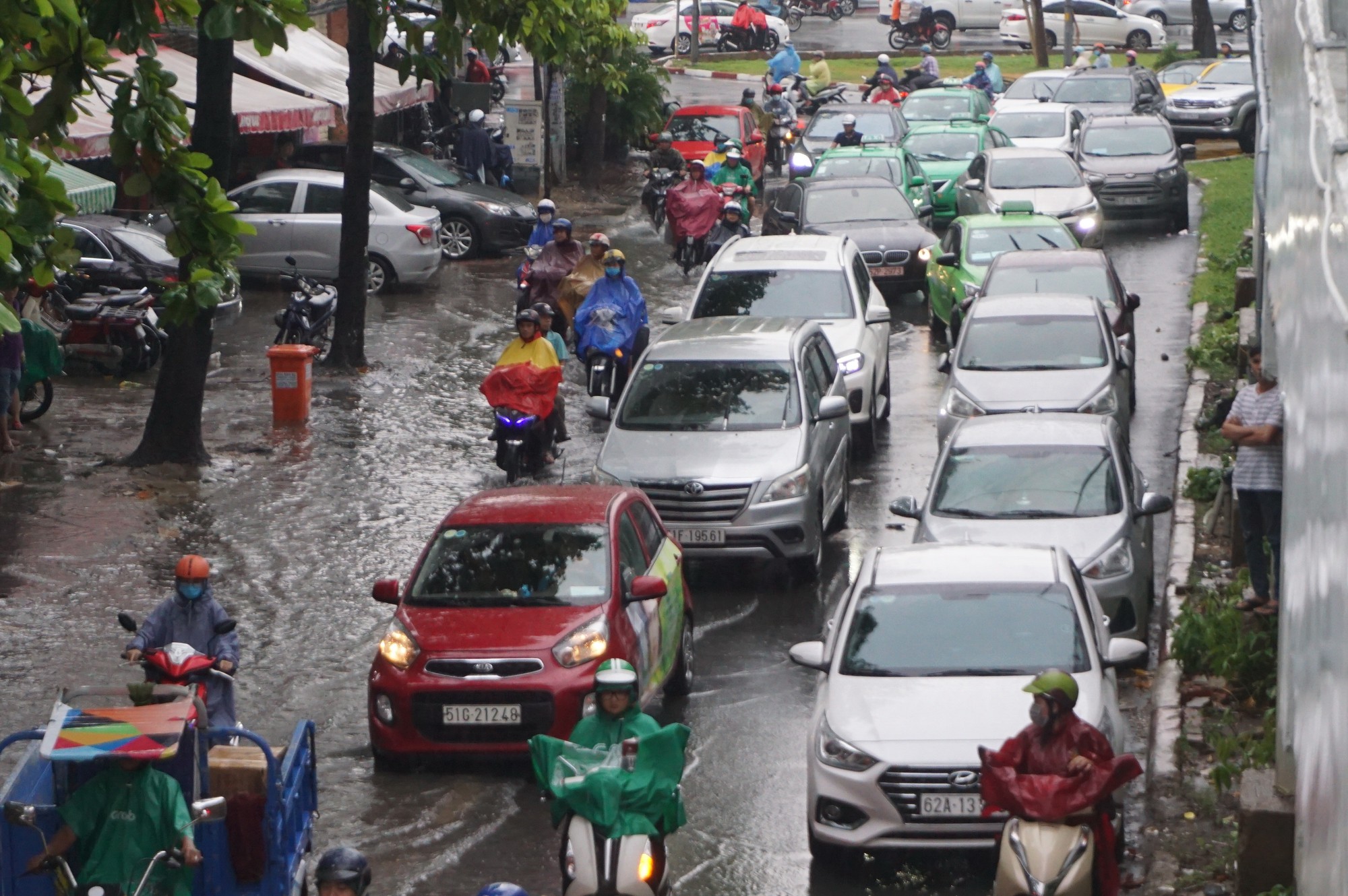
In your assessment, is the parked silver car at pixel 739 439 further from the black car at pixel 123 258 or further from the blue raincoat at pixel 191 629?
the black car at pixel 123 258

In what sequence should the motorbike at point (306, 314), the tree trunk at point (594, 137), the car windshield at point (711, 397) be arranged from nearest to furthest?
the car windshield at point (711, 397)
the motorbike at point (306, 314)
the tree trunk at point (594, 137)

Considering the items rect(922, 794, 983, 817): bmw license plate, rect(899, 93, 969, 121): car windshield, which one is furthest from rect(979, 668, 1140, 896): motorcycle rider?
rect(899, 93, 969, 121): car windshield

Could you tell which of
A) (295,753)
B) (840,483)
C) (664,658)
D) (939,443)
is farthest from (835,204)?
(295,753)

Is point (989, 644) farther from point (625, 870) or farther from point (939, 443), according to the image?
point (939, 443)

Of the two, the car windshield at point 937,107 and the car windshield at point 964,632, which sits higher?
the car windshield at point 937,107

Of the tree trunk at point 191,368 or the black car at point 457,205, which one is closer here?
the tree trunk at point 191,368

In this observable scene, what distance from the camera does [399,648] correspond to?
33.7 feet

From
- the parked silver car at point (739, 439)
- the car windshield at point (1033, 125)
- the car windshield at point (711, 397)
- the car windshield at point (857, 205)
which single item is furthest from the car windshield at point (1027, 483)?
the car windshield at point (1033, 125)

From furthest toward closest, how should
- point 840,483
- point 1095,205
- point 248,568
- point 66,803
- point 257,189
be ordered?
point 1095,205
point 257,189
point 840,483
point 248,568
point 66,803

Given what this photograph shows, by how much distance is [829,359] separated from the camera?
1605cm

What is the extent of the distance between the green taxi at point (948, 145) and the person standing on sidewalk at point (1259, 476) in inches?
752

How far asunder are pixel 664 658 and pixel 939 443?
21.2 feet

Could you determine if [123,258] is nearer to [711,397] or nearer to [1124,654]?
[711,397]

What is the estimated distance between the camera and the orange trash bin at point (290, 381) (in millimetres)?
17938
